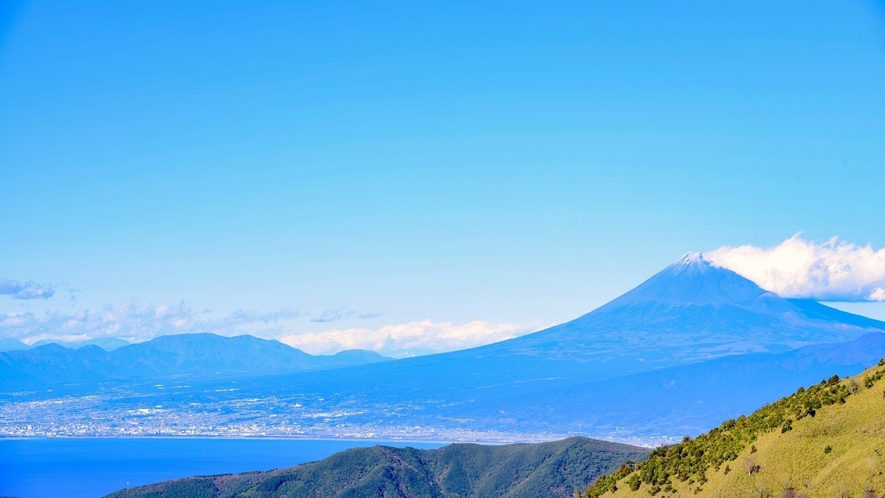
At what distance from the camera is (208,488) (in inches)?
5133

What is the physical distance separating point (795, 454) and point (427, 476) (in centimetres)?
10172

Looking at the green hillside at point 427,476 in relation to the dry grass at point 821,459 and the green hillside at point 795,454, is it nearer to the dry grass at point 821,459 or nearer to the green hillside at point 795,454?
the green hillside at point 795,454

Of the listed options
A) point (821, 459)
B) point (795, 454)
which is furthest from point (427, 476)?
point (821, 459)

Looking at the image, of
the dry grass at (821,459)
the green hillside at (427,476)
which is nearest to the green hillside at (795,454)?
the dry grass at (821,459)

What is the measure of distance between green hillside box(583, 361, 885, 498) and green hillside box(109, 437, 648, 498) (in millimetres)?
77501

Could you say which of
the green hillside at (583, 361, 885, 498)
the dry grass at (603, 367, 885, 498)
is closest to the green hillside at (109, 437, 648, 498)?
the green hillside at (583, 361, 885, 498)

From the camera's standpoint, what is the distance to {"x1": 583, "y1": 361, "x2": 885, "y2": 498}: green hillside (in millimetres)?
32000

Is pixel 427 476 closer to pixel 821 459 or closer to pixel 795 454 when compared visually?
pixel 795 454

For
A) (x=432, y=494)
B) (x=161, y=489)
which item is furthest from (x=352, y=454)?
(x=161, y=489)

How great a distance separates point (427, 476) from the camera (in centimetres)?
13250

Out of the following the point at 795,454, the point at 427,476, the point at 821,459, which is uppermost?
the point at 795,454

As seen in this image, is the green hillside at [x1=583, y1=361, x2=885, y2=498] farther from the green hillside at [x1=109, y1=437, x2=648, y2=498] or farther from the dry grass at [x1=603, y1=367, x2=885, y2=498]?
the green hillside at [x1=109, y1=437, x2=648, y2=498]

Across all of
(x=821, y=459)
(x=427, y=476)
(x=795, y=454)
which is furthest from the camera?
(x=427, y=476)

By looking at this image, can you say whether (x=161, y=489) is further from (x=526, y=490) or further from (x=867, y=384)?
Answer: (x=867, y=384)
